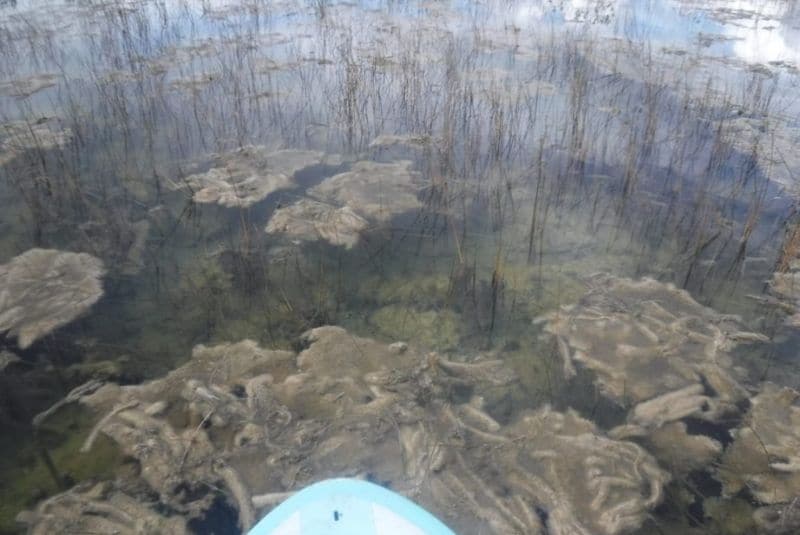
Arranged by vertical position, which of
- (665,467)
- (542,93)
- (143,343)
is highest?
(542,93)

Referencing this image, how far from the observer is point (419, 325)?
4.61 metres

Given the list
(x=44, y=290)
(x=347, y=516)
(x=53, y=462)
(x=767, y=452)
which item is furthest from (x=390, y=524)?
(x=44, y=290)

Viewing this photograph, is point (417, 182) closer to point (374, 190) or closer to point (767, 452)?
point (374, 190)

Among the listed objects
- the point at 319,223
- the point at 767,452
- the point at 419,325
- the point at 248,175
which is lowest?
the point at 767,452

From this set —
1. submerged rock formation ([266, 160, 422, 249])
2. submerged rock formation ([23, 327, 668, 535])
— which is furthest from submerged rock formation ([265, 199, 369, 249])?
submerged rock formation ([23, 327, 668, 535])

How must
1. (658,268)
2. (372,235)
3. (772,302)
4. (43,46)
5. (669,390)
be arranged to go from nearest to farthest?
(669,390), (772,302), (658,268), (372,235), (43,46)

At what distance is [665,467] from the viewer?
3.57 meters

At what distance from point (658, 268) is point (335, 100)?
4796 millimetres

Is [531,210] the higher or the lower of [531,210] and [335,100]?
the lower

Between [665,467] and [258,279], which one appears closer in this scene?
[665,467]

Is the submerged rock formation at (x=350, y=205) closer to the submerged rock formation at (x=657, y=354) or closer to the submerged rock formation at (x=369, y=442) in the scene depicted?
the submerged rock formation at (x=369, y=442)

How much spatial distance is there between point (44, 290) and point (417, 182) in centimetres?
378

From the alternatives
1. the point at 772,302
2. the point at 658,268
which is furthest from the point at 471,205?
the point at 772,302

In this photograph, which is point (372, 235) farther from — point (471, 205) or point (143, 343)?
point (143, 343)
